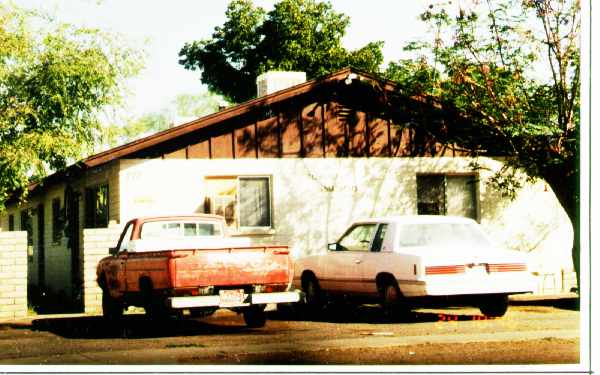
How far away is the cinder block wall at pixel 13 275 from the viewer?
55.6 ft

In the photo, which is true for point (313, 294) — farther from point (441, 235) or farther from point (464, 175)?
point (464, 175)

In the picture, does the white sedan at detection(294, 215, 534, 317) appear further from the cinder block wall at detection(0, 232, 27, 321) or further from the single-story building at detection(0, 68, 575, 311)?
the cinder block wall at detection(0, 232, 27, 321)

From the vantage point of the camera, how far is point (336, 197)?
21.2 metres

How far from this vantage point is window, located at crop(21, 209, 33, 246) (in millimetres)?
28438

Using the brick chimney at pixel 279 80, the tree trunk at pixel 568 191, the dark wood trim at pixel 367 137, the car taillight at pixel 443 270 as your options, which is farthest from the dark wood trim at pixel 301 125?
the car taillight at pixel 443 270

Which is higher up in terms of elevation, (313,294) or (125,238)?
(125,238)

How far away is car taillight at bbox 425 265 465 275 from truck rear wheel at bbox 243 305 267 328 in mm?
2444

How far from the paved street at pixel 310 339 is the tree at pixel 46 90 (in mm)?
3182

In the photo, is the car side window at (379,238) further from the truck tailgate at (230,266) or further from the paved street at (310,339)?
the truck tailgate at (230,266)

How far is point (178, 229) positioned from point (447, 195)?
782 centimetres

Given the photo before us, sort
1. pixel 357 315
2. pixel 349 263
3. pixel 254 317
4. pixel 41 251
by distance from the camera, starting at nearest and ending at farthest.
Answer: pixel 254 317
pixel 349 263
pixel 357 315
pixel 41 251

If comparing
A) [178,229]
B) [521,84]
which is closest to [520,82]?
[521,84]

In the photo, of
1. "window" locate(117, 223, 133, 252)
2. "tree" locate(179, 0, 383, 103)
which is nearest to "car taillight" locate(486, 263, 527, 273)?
"window" locate(117, 223, 133, 252)

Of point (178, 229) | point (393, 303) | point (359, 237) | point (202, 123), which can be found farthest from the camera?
point (202, 123)
